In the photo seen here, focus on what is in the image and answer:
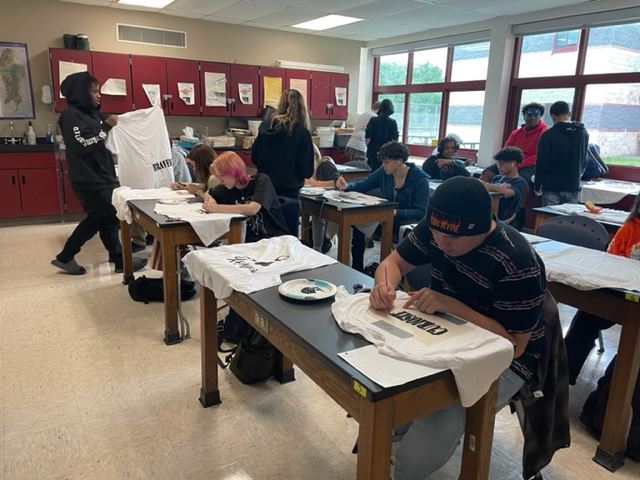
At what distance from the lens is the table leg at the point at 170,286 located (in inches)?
106

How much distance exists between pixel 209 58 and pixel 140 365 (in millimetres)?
5578

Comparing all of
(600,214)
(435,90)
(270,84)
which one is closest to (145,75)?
(270,84)

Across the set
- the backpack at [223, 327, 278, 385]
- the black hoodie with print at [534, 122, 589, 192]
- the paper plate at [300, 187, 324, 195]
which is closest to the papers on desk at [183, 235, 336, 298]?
the backpack at [223, 327, 278, 385]

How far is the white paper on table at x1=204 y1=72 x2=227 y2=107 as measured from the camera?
6746 millimetres

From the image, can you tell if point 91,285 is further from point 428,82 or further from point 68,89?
point 428,82

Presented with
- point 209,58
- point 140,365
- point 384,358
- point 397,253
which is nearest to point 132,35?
point 209,58

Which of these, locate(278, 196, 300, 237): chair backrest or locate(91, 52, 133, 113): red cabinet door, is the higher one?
locate(91, 52, 133, 113): red cabinet door

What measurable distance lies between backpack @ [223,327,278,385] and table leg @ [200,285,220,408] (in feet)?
0.62

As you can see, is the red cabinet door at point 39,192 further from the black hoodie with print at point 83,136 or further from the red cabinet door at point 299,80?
the red cabinet door at point 299,80

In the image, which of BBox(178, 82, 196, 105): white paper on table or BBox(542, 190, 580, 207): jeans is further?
BBox(178, 82, 196, 105): white paper on table

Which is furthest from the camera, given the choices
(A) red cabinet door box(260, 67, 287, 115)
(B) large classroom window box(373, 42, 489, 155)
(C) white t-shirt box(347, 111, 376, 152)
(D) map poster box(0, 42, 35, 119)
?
(A) red cabinet door box(260, 67, 287, 115)

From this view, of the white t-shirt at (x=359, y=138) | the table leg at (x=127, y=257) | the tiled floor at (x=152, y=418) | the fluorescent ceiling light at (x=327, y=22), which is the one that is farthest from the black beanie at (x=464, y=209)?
the fluorescent ceiling light at (x=327, y=22)

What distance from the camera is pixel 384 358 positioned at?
122cm

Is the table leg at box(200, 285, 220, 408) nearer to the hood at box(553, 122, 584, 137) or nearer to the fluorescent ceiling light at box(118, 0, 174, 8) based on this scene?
the hood at box(553, 122, 584, 137)
